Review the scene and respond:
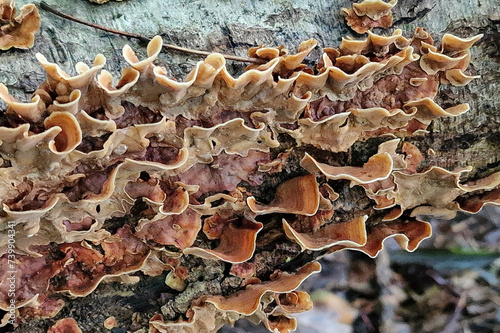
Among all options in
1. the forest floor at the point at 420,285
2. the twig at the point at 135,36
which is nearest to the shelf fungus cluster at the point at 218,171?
the twig at the point at 135,36

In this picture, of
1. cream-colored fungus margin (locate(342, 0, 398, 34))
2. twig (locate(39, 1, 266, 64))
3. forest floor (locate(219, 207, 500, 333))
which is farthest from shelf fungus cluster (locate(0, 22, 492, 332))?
forest floor (locate(219, 207, 500, 333))

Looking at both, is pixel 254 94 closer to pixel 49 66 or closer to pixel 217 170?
pixel 217 170

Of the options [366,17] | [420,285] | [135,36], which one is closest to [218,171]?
[135,36]

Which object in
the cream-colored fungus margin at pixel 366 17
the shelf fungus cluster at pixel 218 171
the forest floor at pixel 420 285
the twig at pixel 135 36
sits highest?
the cream-colored fungus margin at pixel 366 17

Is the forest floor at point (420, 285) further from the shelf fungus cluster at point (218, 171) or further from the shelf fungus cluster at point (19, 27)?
the shelf fungus cluster at point (19, 27)

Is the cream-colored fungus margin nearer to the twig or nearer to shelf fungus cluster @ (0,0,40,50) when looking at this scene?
the twig

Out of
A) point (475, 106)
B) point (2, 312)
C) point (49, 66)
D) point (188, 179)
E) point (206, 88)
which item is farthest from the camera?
point (2, 312)

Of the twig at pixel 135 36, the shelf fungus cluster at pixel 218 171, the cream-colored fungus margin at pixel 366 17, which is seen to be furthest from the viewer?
the cream-colored fungus margin at pixel 366 17

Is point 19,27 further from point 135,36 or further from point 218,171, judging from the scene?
point 218,171

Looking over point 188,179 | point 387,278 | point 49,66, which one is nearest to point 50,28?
point 49,66
